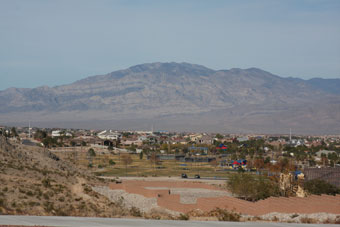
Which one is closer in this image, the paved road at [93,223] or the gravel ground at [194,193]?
the paved road at [93,223]

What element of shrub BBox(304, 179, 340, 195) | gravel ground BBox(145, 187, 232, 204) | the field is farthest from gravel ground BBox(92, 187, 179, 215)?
the field

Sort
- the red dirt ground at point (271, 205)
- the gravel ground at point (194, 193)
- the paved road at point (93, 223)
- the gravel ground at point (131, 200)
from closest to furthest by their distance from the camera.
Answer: the paved road at point (93, 223) → the red dirt ground at point (271, 205) → the gravel ground at point (131, 200) → the gravel ground at point (194, 193)

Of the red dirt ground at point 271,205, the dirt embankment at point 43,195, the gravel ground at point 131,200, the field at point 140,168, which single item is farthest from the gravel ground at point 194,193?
the field at point 140,168

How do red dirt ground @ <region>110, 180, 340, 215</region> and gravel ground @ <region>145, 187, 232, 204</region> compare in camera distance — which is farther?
gravel ground @ <region>145, 187, 232, 204</region>

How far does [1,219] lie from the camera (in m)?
17.9

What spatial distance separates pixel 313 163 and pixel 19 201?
6260 centimetres

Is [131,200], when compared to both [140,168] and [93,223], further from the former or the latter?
[140,168]

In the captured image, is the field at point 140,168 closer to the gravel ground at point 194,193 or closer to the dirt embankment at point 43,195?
the gravel ground at point 194,193

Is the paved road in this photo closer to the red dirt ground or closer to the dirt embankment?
the dirt embankment

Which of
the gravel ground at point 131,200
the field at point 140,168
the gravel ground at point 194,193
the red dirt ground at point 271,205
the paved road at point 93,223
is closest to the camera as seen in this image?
the paved road at point 93,223

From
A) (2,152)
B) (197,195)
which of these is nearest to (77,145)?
(2,152)

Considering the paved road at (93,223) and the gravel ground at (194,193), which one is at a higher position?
the paved road at (93,223)

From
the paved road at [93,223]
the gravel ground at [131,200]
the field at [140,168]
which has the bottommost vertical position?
the field at [140,168]

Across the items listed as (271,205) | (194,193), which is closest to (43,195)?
(271,205)
